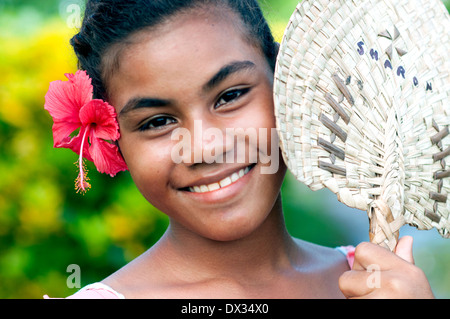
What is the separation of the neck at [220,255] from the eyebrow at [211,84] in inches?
17.2

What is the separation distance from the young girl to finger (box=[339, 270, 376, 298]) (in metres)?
0.14

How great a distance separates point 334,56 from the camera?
1445 mm

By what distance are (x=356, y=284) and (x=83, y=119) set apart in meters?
0.93

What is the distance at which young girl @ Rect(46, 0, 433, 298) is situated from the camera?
1.52m

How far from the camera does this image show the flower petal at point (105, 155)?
1.73 metres

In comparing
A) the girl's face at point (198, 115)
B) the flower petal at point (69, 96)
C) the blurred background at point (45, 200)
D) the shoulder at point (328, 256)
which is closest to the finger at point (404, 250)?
the girl's face at point (198, 115)

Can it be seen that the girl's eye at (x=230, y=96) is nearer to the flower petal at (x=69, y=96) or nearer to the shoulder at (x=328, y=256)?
the flower petal at (x=69, y=96)

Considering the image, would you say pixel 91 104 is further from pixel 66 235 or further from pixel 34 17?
pixel 34 17

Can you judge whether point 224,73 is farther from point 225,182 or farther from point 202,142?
point 225,182

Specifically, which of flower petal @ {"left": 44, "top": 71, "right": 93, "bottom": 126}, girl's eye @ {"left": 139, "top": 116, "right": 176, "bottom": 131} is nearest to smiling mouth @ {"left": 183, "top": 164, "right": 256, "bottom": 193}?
girl's eye @ {"left": 139, "top": 116, "right": 176, "bottom": 131}

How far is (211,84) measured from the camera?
4.98 ft

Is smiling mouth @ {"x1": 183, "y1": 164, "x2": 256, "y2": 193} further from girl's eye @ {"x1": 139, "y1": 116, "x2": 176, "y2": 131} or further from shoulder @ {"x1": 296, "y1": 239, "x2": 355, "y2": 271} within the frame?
shoulder @ {"x1": 296, "y1": 239, "x2": 355, "y2": 271}
